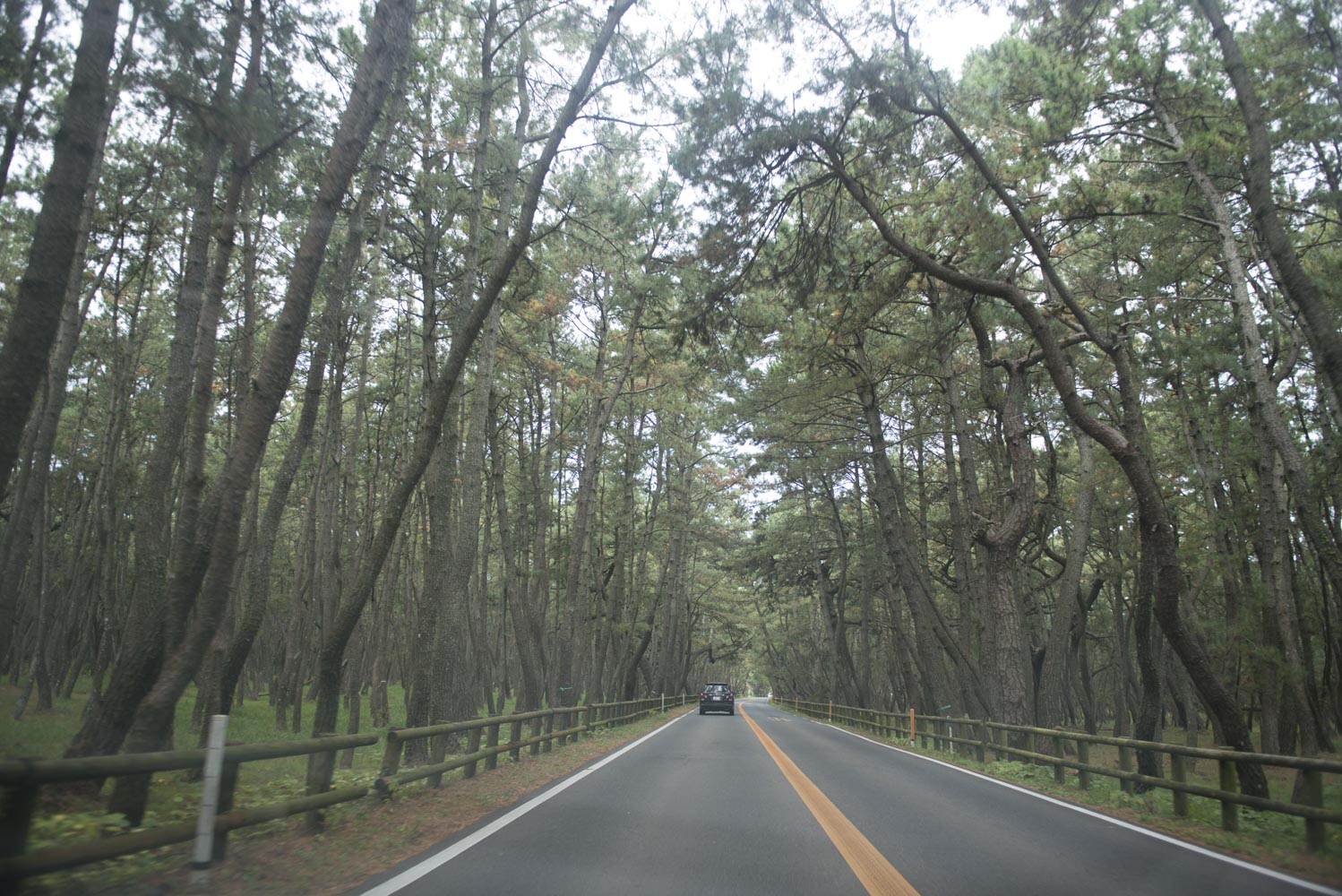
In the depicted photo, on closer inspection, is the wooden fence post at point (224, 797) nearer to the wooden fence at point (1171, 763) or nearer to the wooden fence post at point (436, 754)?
the wooden fence post at point (436, 754)

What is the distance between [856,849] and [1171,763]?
4963mm

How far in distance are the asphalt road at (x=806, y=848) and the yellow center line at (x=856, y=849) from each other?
0.02 meters

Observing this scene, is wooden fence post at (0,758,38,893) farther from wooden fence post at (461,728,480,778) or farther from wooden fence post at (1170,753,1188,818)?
wooden fence post at (1170,753,1188,818)

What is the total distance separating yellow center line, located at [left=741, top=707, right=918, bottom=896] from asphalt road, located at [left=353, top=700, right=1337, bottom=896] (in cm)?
2

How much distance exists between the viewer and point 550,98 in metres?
12.8

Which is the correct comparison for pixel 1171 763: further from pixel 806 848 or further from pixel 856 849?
pixel 806 848

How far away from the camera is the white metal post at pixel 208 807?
179 inches

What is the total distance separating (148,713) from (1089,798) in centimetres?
1040

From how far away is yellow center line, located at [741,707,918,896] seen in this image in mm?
4902

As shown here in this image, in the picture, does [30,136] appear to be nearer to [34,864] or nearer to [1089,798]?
[34,864]

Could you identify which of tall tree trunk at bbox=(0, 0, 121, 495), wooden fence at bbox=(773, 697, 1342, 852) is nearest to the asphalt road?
wooden fence at bbox=(773, 697, 1342, 852)

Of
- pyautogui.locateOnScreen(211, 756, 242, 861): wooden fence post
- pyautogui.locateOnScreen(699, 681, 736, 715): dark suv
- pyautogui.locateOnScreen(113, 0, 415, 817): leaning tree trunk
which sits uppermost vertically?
pyautogui.locateOnScreen(113, 0, 415, 817): leaning tree trunk

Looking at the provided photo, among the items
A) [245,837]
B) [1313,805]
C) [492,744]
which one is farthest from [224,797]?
[1313,805]

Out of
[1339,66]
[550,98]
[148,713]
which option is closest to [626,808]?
[148,713]
